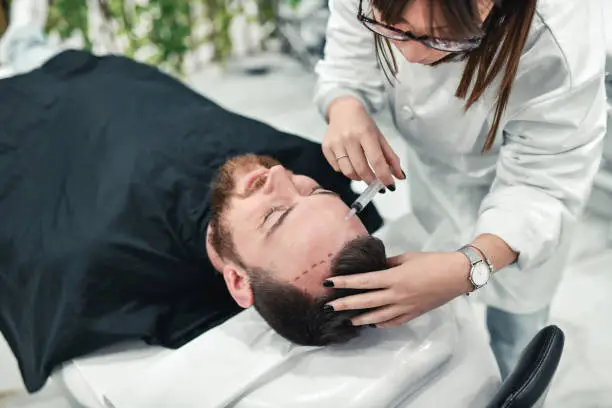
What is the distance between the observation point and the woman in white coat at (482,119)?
0.98 meters

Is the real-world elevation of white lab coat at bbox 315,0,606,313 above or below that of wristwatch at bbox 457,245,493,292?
above

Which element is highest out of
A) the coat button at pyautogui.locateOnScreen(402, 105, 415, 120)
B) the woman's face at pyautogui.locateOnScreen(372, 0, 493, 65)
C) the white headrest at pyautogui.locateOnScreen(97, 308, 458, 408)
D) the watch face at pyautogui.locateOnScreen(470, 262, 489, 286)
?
the woman's face at pyautogui.locateOnScreen(372, 0, 493, 65)

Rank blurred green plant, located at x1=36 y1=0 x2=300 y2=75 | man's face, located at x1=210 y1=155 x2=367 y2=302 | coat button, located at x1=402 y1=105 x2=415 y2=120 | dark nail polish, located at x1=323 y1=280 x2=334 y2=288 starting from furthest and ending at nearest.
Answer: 1. blurred green plant, located at x1=36 y1=0 x2=300 y2=75
2. coat button, located at x1=402 y1=105 x2=415 y2=120
3. man's face, located at x1=210 y1=155 x2=367 y2=302
4. dark nail polish, located at x1=323 y1=280 x2=334 y2=288

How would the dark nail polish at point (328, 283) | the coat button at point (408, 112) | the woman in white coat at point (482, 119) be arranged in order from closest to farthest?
the woman in white coat at point (482, 119) → the dark nail polish at point (328, 283) → the coat button at point (408, 112)

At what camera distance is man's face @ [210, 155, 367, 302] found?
1.20m

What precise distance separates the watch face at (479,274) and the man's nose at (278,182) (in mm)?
462

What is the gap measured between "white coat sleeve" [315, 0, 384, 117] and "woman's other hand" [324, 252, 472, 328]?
492 mm

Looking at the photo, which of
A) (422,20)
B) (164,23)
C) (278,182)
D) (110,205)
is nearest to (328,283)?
(278,182)

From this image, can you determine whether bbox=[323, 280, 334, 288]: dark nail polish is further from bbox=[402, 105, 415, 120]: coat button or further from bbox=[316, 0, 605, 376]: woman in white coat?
bbox=[402, 105, 415, 120]: coat button

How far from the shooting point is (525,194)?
1.17 meters

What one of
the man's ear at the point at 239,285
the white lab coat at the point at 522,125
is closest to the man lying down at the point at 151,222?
the man's ear at the point at 239,285

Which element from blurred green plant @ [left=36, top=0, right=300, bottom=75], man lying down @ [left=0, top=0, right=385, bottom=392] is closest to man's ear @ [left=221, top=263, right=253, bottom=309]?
man lying down @ [left=0, top=0, right=385, bottom=392]

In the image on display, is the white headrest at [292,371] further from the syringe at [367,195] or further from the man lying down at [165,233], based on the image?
the syringe at [367,195]

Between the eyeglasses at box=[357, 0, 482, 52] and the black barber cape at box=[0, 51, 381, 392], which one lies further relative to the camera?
the black barber cape at box=[0, 51, 381, 392]
